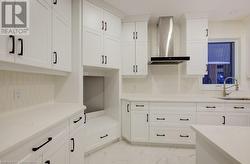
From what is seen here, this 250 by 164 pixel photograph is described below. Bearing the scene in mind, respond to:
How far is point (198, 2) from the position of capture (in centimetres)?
313

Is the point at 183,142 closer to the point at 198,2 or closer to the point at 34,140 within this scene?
the point at 198,2

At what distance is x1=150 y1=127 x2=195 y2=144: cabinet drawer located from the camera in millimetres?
3352

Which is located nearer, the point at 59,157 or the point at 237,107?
the point at 59,157

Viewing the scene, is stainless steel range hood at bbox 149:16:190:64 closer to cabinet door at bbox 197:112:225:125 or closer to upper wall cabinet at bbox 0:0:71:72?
cabinet door at bbox 197:112:225:125

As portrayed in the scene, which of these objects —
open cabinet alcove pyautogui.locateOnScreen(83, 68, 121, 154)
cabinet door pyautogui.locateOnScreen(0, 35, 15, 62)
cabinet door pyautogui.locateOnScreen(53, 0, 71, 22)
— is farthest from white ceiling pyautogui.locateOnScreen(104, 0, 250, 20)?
cabinet door pyautogui.locateOnScreen(0, 35, 15, 62)

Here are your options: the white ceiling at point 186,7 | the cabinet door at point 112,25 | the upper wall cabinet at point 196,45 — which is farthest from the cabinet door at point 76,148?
the upper wall cabinet at point 196,45

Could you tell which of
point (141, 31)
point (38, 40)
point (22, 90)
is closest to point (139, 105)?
point (141, 31)

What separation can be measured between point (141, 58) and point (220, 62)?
1.81 meters

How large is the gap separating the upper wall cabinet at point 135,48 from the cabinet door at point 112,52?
26 cm

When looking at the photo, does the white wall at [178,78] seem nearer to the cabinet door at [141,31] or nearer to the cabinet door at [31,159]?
the cabinet door at [141,31]

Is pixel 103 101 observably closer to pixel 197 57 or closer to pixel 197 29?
pixel 197 57

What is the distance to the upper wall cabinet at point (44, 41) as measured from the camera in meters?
1.38

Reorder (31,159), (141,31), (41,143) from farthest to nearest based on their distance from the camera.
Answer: (141,31)
(41,143)
(31,159)

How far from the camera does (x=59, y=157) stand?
1552 mm
